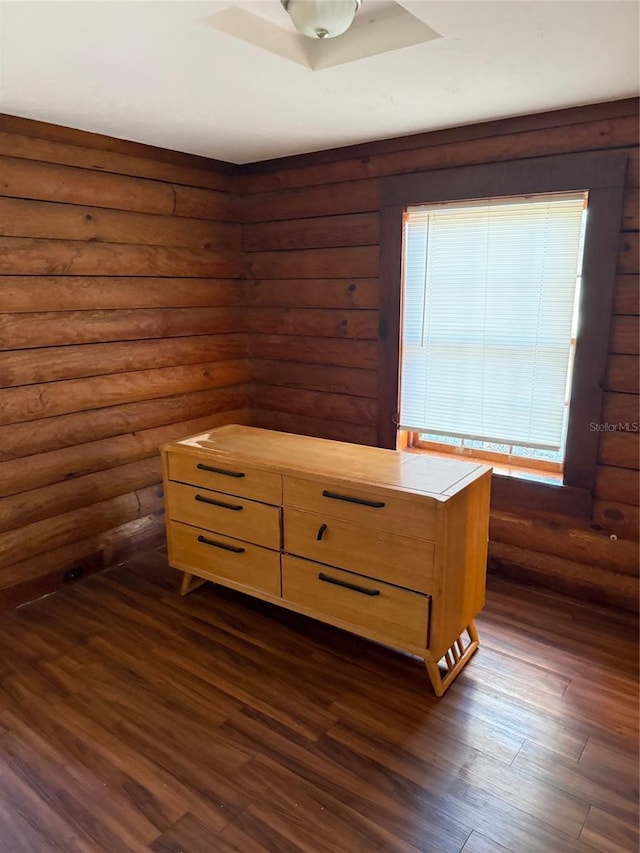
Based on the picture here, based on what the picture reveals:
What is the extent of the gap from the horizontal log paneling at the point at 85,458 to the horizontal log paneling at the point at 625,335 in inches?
85.5

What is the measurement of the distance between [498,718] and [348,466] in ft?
3.29

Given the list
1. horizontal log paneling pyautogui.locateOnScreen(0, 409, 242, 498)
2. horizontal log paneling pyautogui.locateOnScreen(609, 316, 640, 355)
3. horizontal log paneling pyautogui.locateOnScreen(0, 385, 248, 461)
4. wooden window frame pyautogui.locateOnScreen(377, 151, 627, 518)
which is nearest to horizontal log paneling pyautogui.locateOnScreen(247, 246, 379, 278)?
wooden window frame pyautogui.locateOnScreen(377, 151, 627, 518)

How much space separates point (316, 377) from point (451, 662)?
1723 mm

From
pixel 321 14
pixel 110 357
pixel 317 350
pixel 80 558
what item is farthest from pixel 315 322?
pixel 321 14

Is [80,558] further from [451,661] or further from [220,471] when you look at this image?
[451,661]

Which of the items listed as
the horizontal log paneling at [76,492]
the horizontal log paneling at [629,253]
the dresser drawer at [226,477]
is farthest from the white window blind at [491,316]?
the horizontal log paneling at [76,492]

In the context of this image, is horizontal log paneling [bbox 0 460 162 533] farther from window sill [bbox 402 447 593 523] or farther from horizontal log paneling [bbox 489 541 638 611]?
horizontal log paneling [bbox 489 541 638 611]

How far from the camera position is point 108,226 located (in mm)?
2775

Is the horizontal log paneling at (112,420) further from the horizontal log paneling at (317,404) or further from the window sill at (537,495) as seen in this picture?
the window sill at (537,495)

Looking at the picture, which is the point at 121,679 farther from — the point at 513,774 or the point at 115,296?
the point at 115,296


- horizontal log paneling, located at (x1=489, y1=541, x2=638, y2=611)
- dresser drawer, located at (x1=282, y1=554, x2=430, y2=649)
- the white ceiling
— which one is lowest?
horizontal log paneling, located at (x1=489, y1=541, x2=638, y2=611)

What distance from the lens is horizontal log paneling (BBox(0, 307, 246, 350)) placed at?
8.23ft

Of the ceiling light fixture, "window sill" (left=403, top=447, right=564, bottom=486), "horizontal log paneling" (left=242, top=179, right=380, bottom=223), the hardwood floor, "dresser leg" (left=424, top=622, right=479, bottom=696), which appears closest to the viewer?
the ceiling light fixture

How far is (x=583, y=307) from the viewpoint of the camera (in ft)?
7.93
